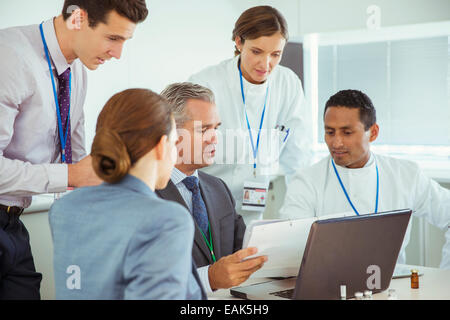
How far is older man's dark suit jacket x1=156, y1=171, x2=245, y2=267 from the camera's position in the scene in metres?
1.85

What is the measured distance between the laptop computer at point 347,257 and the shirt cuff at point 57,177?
0.63 metres

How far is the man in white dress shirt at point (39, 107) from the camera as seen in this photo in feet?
5.69

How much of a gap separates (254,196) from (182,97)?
0.94 m

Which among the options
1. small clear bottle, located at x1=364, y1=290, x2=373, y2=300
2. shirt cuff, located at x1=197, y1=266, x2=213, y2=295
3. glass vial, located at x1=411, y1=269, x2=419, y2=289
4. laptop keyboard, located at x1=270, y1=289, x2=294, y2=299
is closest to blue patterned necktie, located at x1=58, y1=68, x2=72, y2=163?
shirt cuff, located at x1=197, y1=266, x2=213, y2=295

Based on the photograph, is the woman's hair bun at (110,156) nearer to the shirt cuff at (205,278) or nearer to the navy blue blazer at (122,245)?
the navy blue blazer at (122,245)

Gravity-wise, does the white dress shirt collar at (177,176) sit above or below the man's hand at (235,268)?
above

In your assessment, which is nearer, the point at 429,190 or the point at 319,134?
the point at 429,190

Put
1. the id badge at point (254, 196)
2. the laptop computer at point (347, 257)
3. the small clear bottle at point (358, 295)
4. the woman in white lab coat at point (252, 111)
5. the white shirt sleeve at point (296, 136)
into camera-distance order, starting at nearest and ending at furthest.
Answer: the laptop computer at point (347, 257) < the small clear bottle at point (358, 295) < the woman in white lab coat at point (252, 111) < the id badge at point (254, 196) < the white shirt sleeve at point (296, 136)

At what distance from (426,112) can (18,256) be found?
2.99 metres

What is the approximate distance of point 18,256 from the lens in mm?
1801

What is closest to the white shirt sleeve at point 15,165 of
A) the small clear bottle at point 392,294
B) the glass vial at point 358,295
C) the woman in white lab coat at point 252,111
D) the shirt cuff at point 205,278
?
the shirt cuff at point 205,278

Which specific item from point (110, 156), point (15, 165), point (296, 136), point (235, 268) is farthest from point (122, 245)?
point (296, 136)

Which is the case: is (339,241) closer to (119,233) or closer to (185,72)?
(119,233)
